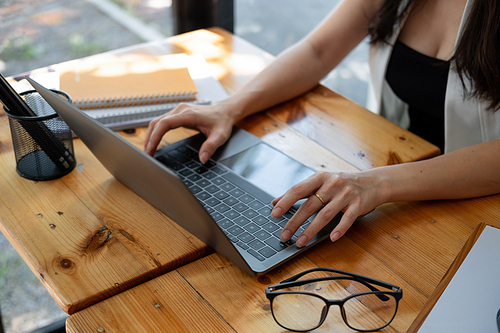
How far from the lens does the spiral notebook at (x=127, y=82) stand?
985 millimetres

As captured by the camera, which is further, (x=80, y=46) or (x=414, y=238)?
(x=80, y=46)

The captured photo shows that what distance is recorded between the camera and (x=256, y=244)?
66cm

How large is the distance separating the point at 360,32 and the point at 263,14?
3.68 ft

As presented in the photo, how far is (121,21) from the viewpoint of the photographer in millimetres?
2012

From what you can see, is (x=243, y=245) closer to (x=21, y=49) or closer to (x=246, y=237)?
(x=246, y=237)

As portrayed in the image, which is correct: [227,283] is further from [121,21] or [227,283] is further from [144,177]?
[121,21]

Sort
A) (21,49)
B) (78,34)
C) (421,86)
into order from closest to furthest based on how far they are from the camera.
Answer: (421,86) → (21,49) → (78,34)

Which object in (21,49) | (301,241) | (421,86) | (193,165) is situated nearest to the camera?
(301,241)

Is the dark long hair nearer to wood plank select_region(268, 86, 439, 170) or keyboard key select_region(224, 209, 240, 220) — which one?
wood plank select_region(268, 86, 439, 170)

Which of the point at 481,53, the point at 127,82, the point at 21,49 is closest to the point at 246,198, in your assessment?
the point at 127,82

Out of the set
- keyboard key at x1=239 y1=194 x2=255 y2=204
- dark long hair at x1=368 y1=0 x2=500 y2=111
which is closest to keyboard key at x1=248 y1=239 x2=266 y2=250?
keyboard key at x1=239 y1=194 x2=255 y2=204

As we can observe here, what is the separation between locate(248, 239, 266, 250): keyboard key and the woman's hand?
34 millimetres

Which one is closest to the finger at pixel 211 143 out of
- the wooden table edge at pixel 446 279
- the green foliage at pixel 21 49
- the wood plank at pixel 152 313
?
the wood plank at pixel 152 313

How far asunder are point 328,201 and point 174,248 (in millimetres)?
259
